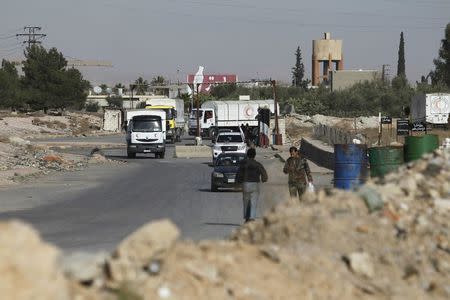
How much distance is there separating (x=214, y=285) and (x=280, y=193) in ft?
68.8

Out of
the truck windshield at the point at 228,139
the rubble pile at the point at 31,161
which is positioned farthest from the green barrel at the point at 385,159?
the truck windshield at the point at 228,139

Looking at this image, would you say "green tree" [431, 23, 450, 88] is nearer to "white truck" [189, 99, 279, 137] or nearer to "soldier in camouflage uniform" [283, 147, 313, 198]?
"white truck" [189, 99, 279, 137]

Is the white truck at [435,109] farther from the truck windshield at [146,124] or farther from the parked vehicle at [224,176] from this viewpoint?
the parked vehicle at [224,176]

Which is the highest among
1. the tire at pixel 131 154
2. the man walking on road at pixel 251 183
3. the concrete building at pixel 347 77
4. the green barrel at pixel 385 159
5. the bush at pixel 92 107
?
the concrete building at pixel 347 77

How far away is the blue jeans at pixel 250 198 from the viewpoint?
2148cm

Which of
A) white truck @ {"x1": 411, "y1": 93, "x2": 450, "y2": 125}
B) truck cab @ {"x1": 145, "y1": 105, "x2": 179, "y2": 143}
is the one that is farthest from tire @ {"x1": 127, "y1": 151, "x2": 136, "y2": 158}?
white truck @ {"x1": 411, "y1": 93, "x2": 450, "y2": 125}

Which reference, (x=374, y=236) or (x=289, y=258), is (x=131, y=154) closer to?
(x=374, y=236)

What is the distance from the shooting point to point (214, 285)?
8828mm

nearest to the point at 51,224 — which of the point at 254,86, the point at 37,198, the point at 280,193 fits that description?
the point at 280,193

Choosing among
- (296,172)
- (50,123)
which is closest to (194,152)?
(296,172)

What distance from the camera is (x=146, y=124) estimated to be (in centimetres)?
6303

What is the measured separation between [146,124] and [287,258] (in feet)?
176

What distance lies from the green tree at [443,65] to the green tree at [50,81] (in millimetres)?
46352

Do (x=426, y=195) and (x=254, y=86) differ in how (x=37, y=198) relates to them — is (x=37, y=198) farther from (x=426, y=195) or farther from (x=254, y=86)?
(x=254, y=86)
